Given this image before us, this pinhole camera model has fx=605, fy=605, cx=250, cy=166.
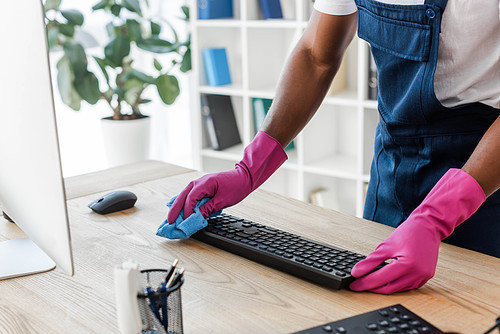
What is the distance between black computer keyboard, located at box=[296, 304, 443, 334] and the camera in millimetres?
781

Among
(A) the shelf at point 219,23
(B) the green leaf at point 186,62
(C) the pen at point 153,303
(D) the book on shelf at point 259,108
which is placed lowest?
(D) the book on shelf at point 259,108

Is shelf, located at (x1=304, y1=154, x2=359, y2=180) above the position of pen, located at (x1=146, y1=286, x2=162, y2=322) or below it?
below

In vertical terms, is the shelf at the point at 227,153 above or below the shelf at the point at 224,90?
below

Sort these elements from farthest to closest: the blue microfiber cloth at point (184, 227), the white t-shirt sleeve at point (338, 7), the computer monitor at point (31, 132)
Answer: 1. the white t-shirt sleeve at point (338, 7)
2. the blue microfiber cloth at point (184, 227)
3. the computer monitor at point (31, 132)

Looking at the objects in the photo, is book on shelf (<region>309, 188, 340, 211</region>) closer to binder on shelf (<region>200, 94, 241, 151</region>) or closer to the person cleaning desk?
binder on shelf (<region>200, 94, 241, 151</region>)

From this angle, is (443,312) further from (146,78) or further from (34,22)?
(146,78)

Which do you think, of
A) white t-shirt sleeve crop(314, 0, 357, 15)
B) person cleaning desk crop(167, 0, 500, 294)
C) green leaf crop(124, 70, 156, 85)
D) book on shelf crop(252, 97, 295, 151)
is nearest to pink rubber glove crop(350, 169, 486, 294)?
person cleaning desk crop(167, 0, 500, 294)

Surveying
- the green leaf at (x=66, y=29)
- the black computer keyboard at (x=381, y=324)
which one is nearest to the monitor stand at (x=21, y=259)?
the black computer keyboard at (x=381, y=324)

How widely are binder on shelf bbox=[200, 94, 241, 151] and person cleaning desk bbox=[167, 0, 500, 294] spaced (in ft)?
6.15

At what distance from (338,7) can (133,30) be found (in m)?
2.15

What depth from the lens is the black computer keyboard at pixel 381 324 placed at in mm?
781

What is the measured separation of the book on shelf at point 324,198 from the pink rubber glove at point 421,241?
2.04m

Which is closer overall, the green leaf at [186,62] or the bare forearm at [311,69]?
the bare forearm at [311,69]

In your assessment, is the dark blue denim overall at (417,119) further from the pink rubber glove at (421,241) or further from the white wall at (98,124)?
the white wall at (98,124)
